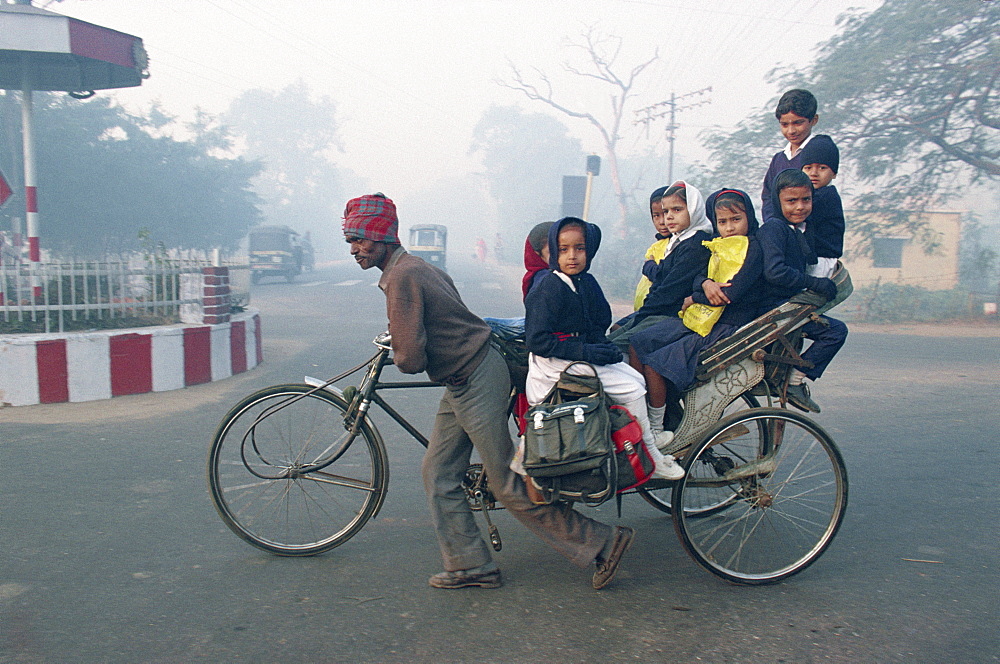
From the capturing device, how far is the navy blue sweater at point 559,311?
311 cm

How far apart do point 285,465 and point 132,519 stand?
1.05m

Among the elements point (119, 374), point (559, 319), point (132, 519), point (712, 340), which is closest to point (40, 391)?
point (119, 374)

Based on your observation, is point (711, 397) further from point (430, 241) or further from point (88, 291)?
point (430, 241)

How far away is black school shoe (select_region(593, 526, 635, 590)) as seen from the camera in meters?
3.21

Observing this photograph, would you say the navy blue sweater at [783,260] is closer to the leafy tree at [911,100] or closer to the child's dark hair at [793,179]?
the child's dark hair at [793,179]

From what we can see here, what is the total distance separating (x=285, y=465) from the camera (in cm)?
360

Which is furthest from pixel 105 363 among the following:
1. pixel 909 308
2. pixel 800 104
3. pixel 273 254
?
pixel 273 254

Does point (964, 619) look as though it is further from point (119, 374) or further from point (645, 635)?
point (119, 374)

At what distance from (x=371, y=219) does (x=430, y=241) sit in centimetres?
3433

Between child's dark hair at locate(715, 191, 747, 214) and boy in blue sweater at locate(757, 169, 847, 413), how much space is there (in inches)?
→ 5.3

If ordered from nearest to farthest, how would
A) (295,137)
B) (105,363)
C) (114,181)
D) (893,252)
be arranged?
(105,363), (114,181), (893,252), (295,137)

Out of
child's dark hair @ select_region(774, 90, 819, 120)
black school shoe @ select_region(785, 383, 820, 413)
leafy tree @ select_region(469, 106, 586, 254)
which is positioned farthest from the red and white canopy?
leafy tree @ select_region(469, 106, 586, 254)

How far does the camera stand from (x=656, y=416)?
139 inches

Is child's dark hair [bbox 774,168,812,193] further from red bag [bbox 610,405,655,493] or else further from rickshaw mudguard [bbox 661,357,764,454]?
red bag [bbox 610,405,655,493]
